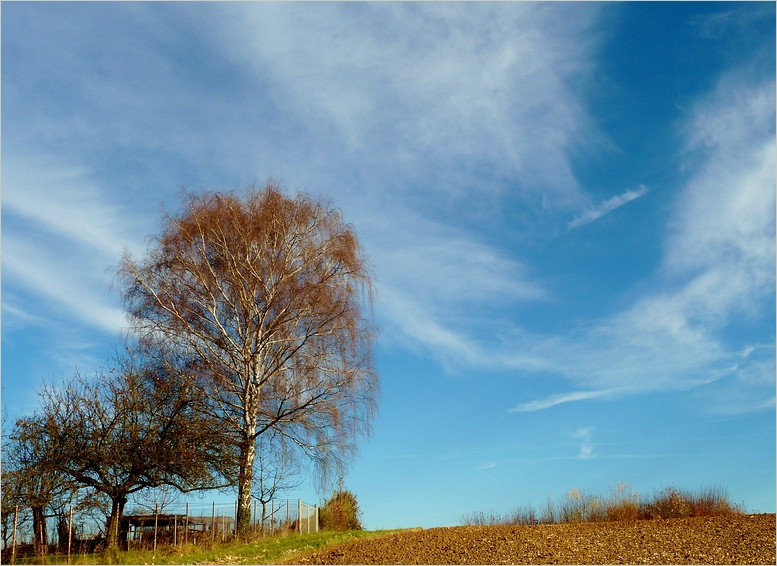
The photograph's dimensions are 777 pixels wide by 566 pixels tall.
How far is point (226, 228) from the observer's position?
20.7 meters

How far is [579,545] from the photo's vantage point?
12539mm

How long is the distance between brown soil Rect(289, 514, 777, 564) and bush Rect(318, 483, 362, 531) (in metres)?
6.91

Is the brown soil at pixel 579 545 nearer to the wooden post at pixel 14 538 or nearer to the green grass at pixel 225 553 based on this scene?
the green grass at pixel 225 553

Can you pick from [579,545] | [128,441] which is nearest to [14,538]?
[128,441]

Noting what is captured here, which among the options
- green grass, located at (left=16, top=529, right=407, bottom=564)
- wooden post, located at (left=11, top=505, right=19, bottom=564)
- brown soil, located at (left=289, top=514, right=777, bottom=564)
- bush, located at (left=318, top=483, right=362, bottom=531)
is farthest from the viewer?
bush, located at (left=318, top=483, right=362, bottom=531)

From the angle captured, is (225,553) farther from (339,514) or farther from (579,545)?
(579,545)

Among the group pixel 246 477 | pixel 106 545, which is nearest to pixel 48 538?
pixel 106 545

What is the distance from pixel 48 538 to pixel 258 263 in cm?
892

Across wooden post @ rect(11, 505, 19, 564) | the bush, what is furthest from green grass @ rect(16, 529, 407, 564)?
the bush

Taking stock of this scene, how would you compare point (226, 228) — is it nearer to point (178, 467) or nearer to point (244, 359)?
point (244, 359)

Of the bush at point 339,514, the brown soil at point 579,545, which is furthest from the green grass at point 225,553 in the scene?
the bush at point 339,514

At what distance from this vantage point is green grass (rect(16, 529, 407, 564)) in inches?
578

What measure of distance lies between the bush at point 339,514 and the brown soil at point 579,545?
22.7 ft

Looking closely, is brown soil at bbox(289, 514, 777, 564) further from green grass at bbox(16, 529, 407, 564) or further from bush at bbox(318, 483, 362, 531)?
bush at bbox(318, 483, 362, 531)
